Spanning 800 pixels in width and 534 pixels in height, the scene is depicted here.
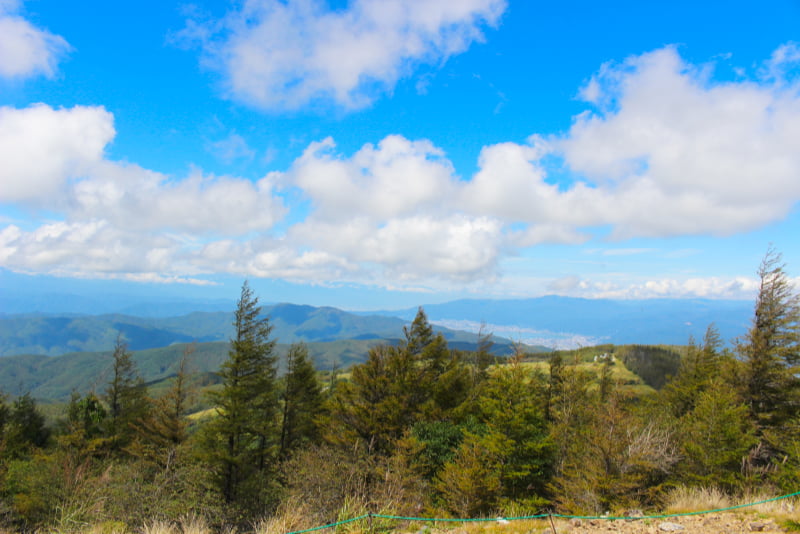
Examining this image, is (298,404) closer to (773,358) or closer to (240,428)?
(240,428)

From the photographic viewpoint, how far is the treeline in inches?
671

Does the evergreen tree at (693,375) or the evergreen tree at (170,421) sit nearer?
the evergreen tree at (170,421)

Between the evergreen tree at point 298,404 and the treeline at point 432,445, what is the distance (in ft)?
0.76

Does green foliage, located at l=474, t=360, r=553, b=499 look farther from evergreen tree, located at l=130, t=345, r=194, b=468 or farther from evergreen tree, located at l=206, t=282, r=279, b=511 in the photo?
evergreen tree, located at l=130, t=345, r=194, b=468

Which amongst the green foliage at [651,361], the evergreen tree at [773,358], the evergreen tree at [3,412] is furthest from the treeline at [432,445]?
the green foliage at [651,361]

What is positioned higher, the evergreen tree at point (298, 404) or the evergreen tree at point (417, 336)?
the evergreen tree at point (417, 336)

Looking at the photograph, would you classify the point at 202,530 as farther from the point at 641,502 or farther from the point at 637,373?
the point at 637,373

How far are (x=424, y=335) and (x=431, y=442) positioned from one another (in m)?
10.2

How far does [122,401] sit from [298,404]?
19.1 meters

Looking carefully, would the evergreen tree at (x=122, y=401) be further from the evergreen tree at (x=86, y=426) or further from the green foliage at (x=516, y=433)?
the green foliage at (x=516, y=433)

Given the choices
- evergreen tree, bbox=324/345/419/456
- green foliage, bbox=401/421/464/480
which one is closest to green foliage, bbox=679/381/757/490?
green foliage, bbox=401/421/464/480

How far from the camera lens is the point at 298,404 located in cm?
3688

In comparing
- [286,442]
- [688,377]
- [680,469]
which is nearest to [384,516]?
[680,469]

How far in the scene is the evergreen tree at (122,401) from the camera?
36.6 meters
